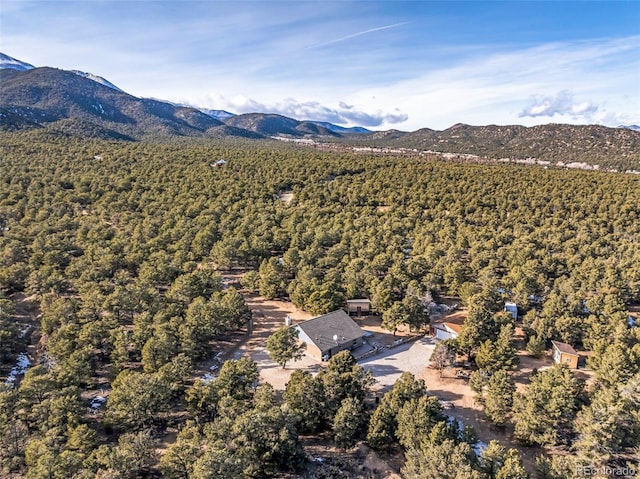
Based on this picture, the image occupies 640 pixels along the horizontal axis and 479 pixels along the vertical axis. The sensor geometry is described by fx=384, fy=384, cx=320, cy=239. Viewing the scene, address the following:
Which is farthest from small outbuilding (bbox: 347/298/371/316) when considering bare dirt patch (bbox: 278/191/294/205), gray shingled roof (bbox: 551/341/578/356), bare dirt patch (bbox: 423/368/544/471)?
bare dirt patch (bbox: 278/191/294/205)

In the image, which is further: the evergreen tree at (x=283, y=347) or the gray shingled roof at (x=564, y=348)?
the gray shingled roof at (x=564, y=348)

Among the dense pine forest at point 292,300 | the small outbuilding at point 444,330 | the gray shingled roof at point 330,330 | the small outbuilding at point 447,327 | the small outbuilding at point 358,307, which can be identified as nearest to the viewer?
the dense pine forest at point 292,300

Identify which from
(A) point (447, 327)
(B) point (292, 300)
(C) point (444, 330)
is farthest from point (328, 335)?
(A) point (447, 327)

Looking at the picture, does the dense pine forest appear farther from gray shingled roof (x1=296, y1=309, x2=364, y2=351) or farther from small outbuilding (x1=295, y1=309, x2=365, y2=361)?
small outbuilding (x1=295, y1=309, x2=365, y2=361)

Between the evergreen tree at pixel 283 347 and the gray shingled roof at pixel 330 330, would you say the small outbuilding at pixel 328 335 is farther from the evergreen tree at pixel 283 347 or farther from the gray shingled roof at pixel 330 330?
the evergreen tree at pixel 283 347

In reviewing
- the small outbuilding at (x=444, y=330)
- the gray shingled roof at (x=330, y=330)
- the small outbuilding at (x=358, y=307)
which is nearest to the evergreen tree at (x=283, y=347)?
the gray shingled roof at (x=330, y=330)

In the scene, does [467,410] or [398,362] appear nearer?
[467,410]

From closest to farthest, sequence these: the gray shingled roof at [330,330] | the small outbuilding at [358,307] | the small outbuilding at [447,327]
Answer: the gray shingled roof at [330,330], the small outbuilding at [447,327], the small outbuilding at [358,307]

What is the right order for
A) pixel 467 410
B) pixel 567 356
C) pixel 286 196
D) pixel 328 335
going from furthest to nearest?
pixel 286 196 → pixel 328 335 → pixel 567 356 → pixel 467 410

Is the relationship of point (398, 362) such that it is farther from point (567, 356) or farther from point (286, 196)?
point (286, 196)
